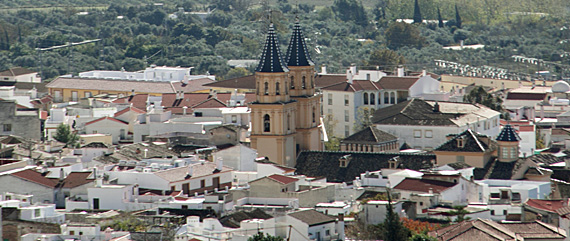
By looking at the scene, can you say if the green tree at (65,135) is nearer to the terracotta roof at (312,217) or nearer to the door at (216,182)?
the door at (216,182)

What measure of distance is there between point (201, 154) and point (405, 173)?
28.4 feet

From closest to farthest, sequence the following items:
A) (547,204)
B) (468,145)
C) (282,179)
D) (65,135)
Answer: (547,204) → (282,179) → (468,145) → (65,135)

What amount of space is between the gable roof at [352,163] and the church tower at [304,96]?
2.23 m

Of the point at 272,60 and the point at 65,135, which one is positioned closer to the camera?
the point at 272,60

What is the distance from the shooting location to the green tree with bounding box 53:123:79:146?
7156 cm

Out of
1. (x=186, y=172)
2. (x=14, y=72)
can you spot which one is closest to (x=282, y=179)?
(x=186, y=172)

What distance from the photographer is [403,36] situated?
13662 cm

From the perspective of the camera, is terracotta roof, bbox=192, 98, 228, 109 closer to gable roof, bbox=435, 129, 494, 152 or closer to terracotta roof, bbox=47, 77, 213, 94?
terracotta roof, bbox=47, 77, 213, 94

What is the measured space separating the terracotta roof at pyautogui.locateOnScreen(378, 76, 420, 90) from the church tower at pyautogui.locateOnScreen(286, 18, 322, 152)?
16120mm

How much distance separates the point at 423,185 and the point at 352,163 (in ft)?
20.0

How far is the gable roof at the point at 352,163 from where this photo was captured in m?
60.0

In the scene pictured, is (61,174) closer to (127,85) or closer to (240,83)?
(240,83)

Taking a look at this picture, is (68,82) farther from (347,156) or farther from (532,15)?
(532,15)

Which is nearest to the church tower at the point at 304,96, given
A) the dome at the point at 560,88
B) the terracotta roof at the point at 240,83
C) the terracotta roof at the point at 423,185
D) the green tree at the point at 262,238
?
the terracotta roof at the point at 423,185
